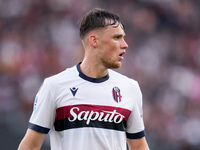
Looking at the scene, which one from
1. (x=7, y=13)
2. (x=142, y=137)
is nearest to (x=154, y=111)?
(x=7, y=13)

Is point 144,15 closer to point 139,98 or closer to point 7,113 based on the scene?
point 7,113

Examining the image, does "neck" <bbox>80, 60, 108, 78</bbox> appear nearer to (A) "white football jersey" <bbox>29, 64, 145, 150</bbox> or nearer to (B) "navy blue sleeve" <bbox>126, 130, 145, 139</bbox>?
(A) "white football jersey" <bbox>29, 64, 145, 150</bbox>

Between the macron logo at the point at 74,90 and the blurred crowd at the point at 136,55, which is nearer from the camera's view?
the macron logo at the point at 74,90

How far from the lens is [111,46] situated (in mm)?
3480

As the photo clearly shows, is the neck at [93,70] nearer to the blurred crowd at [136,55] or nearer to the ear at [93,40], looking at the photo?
the ear at [93,40]

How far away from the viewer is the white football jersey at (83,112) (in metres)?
3.35

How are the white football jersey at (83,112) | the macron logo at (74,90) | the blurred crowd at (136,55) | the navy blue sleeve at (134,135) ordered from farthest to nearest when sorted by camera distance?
1. the blurred crowd at (136,55)
2. the navy blue sleeve at (134,135)
3. the macron logo at (74,90)
4. the white football jersey at (83,112)

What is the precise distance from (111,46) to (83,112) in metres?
0.58

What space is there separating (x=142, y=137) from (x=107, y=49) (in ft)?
2.71

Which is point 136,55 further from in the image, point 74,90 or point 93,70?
point 74,90

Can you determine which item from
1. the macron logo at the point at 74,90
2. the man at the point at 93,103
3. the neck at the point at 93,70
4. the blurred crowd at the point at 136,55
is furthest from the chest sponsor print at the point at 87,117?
the blurred crowd at the point at 136,55

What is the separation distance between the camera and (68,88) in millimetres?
3459

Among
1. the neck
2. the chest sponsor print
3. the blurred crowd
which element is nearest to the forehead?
the neck

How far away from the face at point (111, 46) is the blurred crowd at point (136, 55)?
3838 mm
